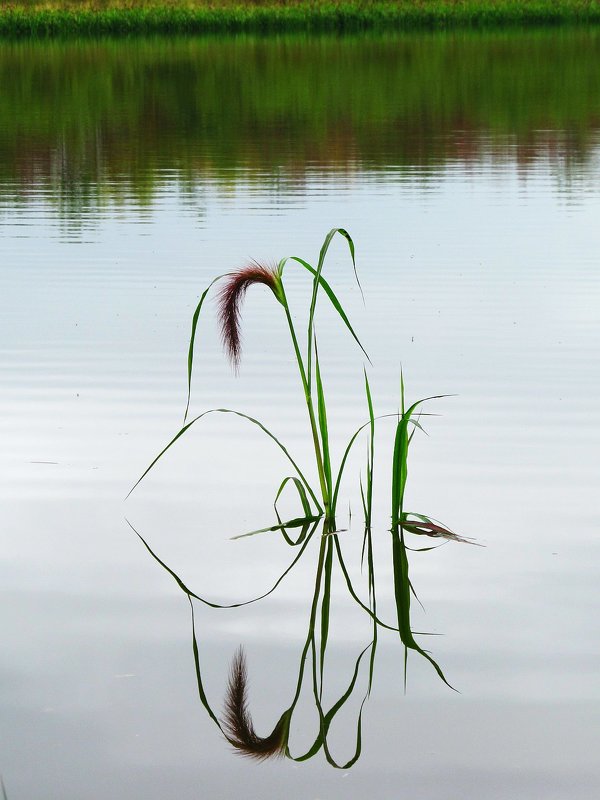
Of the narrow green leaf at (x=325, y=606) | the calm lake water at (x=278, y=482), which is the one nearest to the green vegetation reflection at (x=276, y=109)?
the calm lake water at (x=278, y=482)

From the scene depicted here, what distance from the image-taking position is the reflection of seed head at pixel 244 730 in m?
3.89

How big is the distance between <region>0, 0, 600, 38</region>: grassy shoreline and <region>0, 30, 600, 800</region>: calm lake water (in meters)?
28.9

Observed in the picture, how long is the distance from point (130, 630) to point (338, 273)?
23.3ft

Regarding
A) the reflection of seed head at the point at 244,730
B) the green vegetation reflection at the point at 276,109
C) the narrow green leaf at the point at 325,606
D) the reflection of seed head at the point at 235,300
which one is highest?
the green vegetation reflection at the point at 276,109

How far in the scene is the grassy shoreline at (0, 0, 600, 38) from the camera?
45.7 meters

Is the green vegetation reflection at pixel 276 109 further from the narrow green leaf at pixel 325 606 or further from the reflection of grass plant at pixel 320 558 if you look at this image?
the narrow green leaf at pixel 325 606

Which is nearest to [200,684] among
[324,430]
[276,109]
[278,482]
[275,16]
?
[324,430]

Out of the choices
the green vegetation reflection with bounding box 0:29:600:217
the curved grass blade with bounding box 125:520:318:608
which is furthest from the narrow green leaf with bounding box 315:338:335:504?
the green vegetation reflection with bounding box 0:29:600:217

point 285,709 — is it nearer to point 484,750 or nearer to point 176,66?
point 484,750

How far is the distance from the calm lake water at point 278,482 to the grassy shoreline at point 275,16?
2887cm

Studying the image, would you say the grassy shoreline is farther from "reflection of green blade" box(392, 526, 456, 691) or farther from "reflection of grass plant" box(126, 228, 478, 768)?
"reflection of green blade" box(392, 526, 456, 691)

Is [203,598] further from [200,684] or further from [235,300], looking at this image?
[235,300]

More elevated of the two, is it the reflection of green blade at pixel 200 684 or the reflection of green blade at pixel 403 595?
the reflection of green blade at pixel 403 595

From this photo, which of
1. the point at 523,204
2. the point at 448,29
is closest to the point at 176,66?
the point at 448,29
